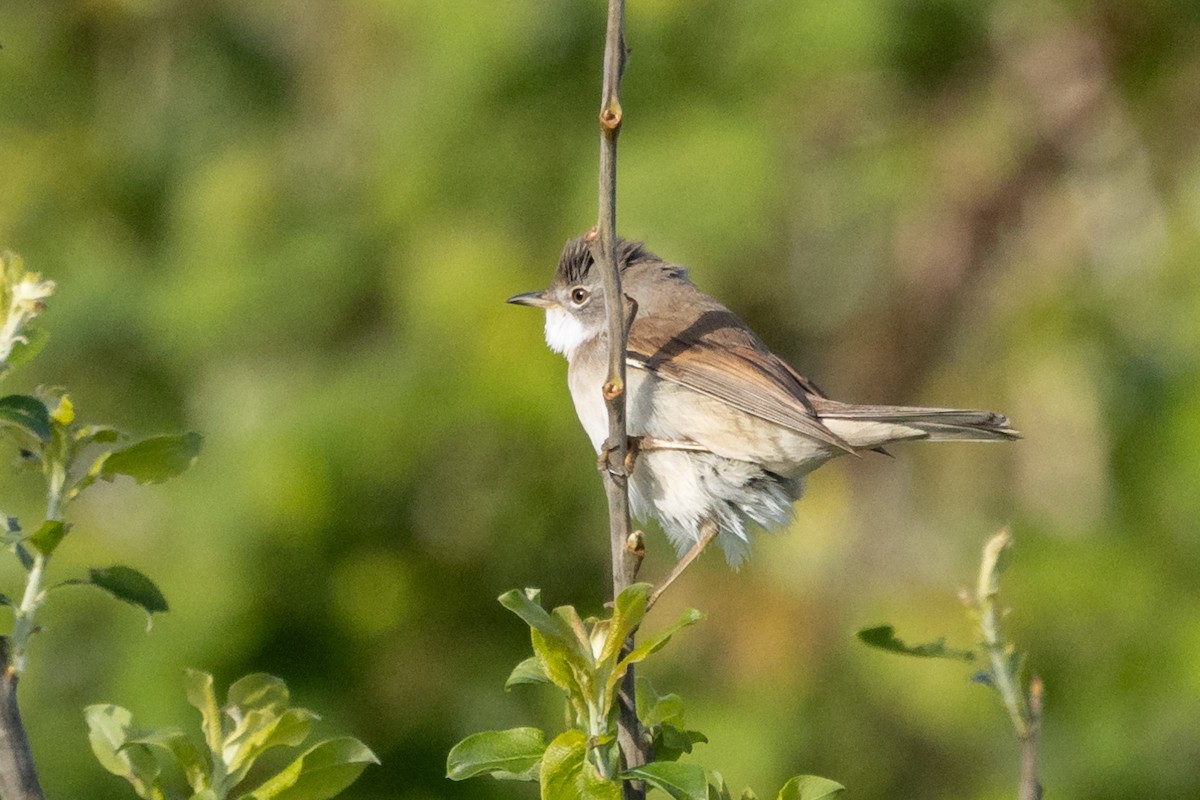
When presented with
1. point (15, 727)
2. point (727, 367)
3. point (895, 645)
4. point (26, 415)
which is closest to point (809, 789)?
point (895, 645)

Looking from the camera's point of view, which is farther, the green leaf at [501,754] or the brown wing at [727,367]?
the brown wing at [727,367]

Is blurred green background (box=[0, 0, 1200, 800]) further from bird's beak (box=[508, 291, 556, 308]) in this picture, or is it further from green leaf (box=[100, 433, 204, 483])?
green leaf (box=[100, 433, 204, 483])

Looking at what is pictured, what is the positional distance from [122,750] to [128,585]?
9.0 inches

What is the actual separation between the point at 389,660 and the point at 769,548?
1833mm

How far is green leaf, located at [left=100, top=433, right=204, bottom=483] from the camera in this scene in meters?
2.03

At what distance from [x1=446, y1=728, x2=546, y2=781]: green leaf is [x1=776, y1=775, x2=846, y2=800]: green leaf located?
0.35 metres

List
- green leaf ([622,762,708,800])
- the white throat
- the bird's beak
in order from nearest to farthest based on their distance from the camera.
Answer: green leaf ([622,762,708,800])
the white throat
the bird's beak

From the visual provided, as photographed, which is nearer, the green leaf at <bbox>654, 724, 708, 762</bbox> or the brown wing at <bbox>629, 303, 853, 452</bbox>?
the green leaf at <bbox>654, 724, 708, 762</bbox>

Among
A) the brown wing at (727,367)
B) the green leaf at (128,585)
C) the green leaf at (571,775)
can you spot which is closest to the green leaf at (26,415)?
the green leaf at (128,585)

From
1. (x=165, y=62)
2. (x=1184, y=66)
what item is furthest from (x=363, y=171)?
(x=1184, y=66)

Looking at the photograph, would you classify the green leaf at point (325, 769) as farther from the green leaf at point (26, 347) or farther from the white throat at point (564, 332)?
the white throat at point (564, 332)

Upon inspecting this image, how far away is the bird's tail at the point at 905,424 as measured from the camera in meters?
3.29

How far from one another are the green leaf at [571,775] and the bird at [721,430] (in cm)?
145

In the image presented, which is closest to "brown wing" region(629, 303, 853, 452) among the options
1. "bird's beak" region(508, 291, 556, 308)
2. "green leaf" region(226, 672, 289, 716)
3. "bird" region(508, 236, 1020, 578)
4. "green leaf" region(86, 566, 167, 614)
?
"bird" region(508, 236, 1020, 578)
